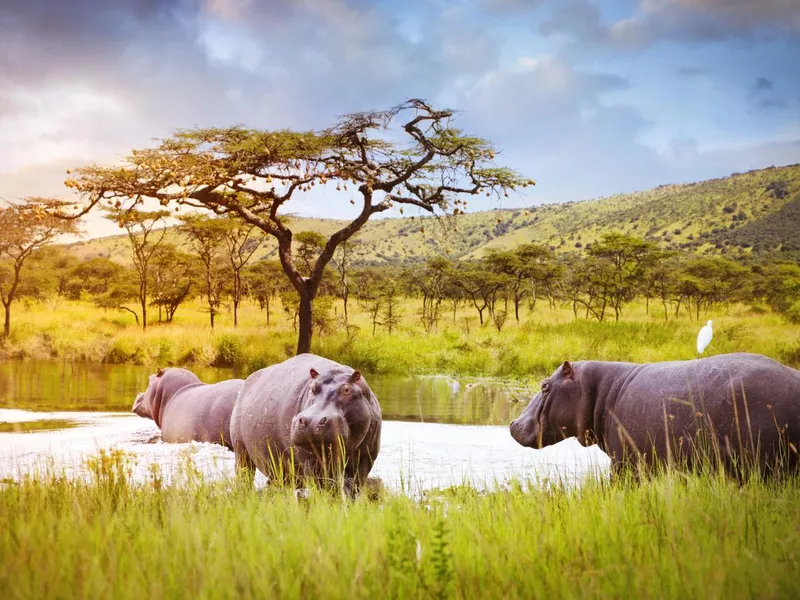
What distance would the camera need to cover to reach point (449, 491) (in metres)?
4.75

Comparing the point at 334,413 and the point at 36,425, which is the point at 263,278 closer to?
the point at 36,425

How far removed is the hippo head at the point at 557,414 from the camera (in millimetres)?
5270

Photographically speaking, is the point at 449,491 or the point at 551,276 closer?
the point at 449,491

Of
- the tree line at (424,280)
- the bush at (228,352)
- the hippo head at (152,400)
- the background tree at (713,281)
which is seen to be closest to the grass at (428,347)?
the bush at (228,352)

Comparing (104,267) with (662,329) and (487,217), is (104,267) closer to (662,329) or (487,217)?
(662,329)

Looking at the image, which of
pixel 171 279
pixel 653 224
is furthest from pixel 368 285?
pixel 653 224

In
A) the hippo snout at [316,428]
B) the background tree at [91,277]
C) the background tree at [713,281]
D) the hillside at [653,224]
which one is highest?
the hillside at [653,224]

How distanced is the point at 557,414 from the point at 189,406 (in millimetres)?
3915

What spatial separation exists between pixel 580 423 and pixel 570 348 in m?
14.4

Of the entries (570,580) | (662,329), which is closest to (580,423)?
(570,580)

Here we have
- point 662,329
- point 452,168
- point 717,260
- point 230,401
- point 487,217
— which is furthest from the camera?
point 487,217

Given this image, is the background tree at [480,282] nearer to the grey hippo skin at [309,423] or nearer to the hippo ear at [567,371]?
the hippo ear at [567,371]

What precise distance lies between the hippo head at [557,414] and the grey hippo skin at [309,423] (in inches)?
45.2

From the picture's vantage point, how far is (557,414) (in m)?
5.30
